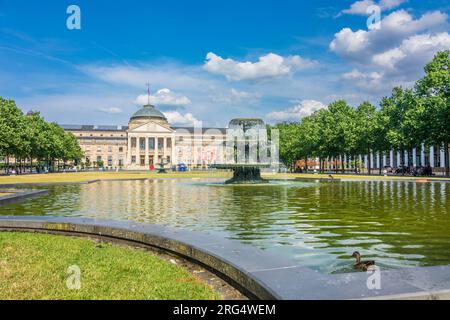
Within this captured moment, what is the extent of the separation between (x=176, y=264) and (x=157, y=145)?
171689 mm

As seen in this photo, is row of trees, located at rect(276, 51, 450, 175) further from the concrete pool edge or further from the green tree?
A: the concrete pool edge

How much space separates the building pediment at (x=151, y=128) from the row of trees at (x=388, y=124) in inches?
3145

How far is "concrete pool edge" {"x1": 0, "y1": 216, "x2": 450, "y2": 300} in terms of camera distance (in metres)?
4.48

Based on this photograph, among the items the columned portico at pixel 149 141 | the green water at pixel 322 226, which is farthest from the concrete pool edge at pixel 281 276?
the columned portico at pixel 149 141

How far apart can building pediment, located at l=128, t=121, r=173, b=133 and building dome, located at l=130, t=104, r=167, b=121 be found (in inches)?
577

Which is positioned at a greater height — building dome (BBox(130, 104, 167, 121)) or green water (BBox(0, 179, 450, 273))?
building dome (BBox(130, 104, 167, 121))

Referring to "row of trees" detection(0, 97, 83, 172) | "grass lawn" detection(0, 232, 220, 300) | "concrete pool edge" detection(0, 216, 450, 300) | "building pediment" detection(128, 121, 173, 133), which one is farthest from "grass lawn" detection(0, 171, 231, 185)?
"building pediment" detection(128, 121, 173, 133)

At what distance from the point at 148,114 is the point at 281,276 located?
189526mm

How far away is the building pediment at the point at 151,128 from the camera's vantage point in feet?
571

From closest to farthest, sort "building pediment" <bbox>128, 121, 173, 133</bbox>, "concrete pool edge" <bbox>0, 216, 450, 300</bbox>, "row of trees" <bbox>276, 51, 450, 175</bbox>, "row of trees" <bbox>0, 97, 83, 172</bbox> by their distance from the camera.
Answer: "concrete pool edge" <bbox>0, 216, 450, 300</bbox> < "row of trees" <bbox>276, 51, 450, 175</bbox> < "row of trees" <bbox>0, 97, 83, 172</bbox> < "building pediment" <bbox>128, 121, 173, 133</bbox>

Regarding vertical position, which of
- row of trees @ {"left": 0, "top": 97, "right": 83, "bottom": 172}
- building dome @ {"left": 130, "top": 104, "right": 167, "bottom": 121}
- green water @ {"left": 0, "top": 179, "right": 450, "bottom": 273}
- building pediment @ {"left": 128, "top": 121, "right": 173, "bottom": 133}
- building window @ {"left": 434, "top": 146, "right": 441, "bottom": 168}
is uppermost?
building dome @ {"left": 130, "top": 104, "right": 167, "bottom": 121}

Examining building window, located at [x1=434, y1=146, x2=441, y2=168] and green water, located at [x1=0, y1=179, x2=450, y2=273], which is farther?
building window, located at [x1=434, y1=146, x2=441, y2=168]

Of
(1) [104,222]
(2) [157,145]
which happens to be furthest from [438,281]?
(2) [157,145]
